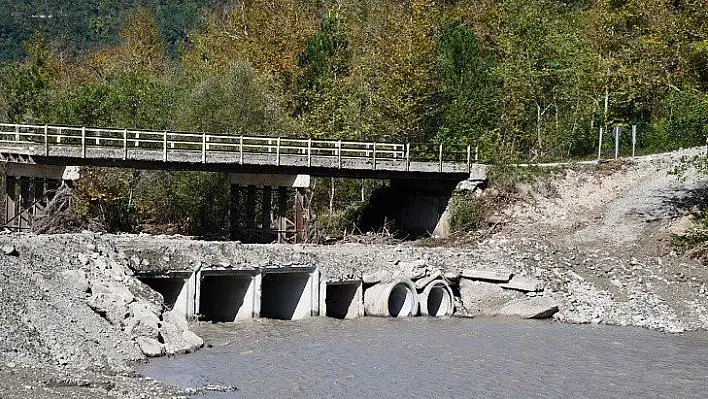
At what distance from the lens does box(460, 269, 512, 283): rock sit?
42094mm

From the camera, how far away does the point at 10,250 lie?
32.0m

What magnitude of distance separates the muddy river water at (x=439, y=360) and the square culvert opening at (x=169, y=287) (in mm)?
1523

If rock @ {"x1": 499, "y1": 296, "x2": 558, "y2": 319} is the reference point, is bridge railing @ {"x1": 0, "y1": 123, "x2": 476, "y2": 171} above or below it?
above

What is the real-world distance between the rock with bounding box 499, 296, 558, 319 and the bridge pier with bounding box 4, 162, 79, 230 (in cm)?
1721

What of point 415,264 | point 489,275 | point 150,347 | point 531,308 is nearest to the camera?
point 150,347

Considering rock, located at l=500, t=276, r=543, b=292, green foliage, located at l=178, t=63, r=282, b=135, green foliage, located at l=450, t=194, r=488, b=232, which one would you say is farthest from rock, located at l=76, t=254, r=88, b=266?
green foliage, located at l=178, t=63, r=282, b=135

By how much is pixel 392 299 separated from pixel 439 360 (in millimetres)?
9306

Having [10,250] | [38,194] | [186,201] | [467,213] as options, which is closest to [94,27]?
[186,201]

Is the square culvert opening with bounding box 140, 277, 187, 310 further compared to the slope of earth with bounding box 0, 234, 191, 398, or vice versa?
the square culvert opening with bounding box 140, 277, 187, 310

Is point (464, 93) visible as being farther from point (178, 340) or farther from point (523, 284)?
point (178, 340)

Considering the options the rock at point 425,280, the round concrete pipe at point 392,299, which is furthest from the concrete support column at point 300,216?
the rock at point 425,280

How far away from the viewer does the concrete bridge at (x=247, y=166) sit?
150ft

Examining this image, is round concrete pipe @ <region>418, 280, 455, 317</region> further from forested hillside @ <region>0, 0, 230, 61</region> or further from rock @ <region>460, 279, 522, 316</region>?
forested hillside @ <region>0, 0, 230, 61</region>

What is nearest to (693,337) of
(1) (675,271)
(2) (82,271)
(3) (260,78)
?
(1) (675,271)
